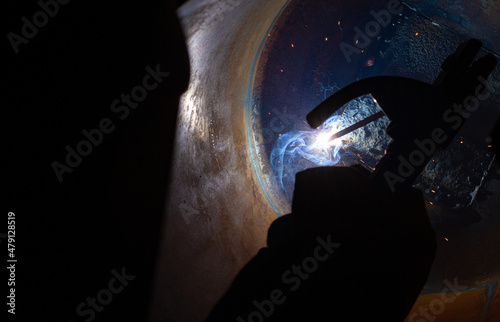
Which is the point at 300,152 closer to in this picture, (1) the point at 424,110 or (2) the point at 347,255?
(1) the point at 424,110

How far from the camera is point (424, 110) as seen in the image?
941 millimetres

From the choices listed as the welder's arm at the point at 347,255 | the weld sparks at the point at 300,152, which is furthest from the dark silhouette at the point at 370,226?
the weld sparks at the point at 300,152

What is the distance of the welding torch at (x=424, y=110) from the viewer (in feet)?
3.04

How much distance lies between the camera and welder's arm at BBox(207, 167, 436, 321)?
28.1 inches

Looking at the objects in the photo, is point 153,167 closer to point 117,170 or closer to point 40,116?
point 117,170

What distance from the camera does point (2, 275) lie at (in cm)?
79

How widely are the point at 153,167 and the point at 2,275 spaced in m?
0.64

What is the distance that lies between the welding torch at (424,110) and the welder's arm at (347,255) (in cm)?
8

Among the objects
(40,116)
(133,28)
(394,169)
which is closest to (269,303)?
(394,169)

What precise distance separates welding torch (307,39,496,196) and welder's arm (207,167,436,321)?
84 mm

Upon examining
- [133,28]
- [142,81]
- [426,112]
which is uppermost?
[133,28]

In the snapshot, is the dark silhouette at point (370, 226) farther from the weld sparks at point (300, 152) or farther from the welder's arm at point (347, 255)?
the weld sparks at point (300, 152)

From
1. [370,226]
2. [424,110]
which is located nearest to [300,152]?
[424,110]

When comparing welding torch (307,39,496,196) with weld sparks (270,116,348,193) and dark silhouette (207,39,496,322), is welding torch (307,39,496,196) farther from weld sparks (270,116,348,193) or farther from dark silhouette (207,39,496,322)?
weld sparks (270,116,348,193)
